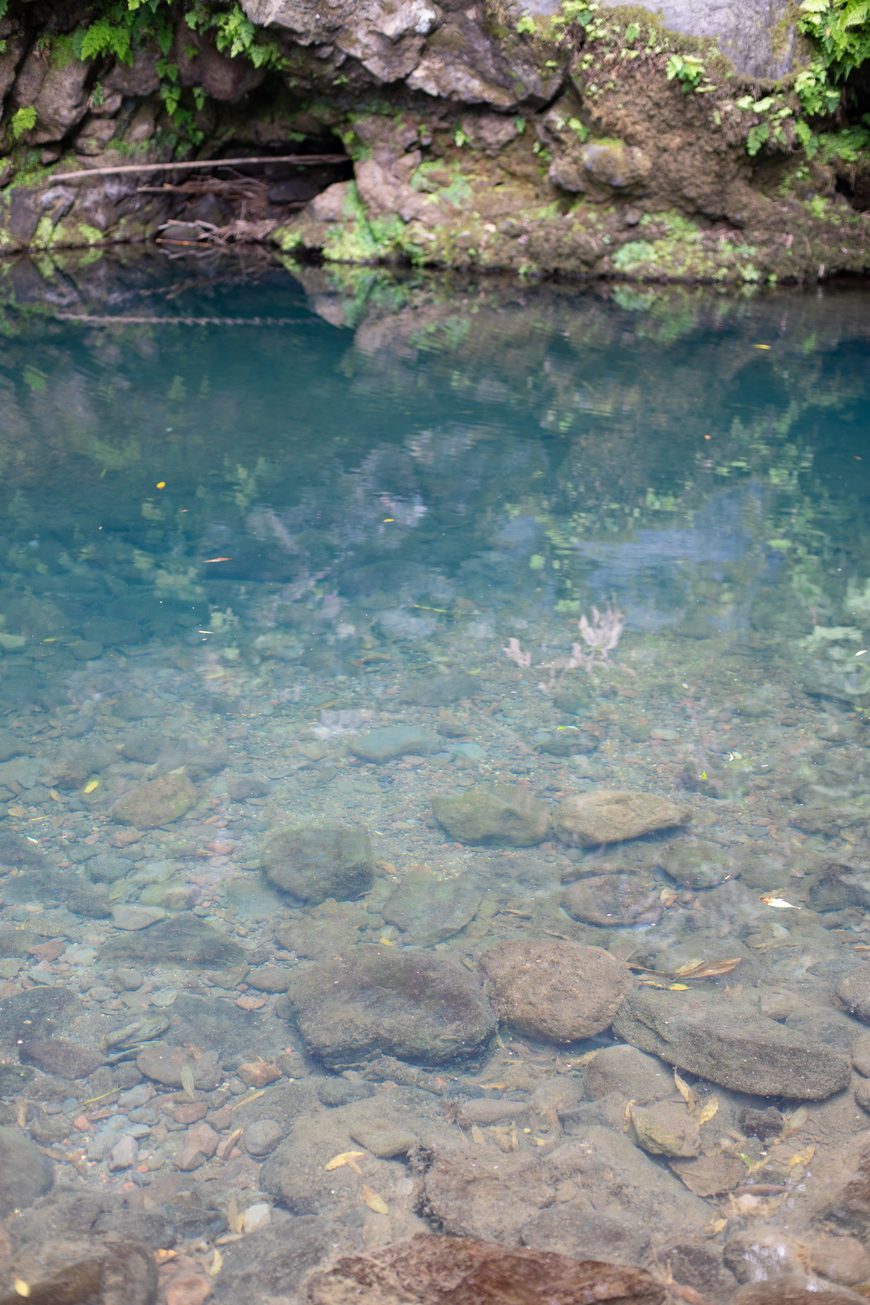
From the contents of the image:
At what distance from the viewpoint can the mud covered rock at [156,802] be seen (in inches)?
177

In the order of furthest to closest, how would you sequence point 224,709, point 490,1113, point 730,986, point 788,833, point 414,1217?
point 224,709 < point 788,833 < point 730,986 < point 490,1113 < point 414,1217

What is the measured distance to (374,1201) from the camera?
2936 millimetres

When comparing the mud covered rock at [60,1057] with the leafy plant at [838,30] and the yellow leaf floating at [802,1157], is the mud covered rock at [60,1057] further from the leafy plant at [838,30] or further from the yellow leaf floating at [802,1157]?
the leafy plant at [838,30]

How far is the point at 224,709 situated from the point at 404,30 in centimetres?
1228

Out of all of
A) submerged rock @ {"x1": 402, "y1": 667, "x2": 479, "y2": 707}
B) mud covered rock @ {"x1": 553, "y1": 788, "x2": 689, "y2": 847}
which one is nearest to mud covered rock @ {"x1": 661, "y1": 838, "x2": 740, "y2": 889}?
mud covered rock @ {"x1": 553, "y1": 788, "x2": 689, "y2": 847}

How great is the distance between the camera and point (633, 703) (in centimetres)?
538

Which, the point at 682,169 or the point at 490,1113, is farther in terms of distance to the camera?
the point at 682,169

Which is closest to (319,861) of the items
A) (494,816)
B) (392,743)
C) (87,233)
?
(494,816)

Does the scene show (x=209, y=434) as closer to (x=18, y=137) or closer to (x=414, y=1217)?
(x=414, y=1217)

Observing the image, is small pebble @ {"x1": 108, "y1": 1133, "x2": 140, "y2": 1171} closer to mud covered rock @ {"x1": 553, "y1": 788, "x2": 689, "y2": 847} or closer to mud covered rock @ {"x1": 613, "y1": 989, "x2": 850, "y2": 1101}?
mud covered rock @ {"x1": 613, "y1": 989, "x2": 850, "y2": 1101}

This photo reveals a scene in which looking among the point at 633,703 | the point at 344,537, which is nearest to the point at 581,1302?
the point at 633,703

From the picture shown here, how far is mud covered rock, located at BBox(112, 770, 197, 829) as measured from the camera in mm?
4492

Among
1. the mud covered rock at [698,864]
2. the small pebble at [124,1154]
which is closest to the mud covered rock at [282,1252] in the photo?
the small pebble at [124,1154]

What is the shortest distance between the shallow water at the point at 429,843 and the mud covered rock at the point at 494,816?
0.6 inches
